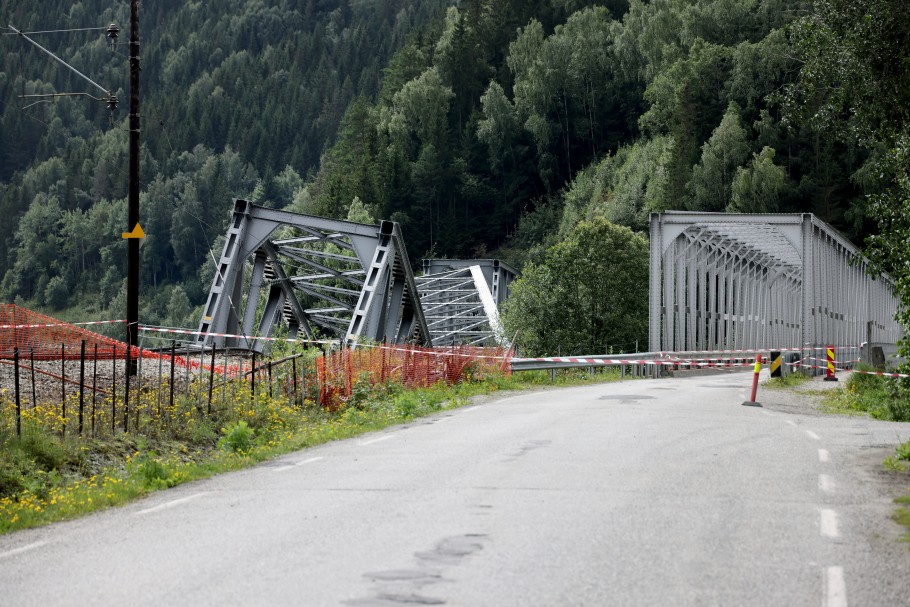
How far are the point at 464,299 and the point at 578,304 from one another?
17.5 metres

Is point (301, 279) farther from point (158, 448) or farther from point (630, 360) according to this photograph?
point (158, 448)

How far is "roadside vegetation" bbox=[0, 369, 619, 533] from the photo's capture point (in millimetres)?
11734

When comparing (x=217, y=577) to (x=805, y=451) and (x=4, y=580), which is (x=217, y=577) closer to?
(x=4, y=580)

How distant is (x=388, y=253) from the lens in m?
37.8

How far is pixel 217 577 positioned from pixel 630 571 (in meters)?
2.48

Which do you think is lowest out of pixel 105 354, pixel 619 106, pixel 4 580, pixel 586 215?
pixel 4 580

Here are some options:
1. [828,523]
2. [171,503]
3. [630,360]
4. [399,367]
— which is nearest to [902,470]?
[828,523]

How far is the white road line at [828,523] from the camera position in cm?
884

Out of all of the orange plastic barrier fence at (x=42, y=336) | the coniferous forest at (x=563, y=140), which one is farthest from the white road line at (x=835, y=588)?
the coniferous forest at (x=563, y=140)

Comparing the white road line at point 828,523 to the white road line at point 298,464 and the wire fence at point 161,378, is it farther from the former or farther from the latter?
the wire fence at point 161,378

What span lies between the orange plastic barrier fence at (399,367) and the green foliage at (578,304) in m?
25.3

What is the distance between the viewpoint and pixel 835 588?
283 inches

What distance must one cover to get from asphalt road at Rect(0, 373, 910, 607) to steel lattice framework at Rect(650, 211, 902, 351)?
18.6 m

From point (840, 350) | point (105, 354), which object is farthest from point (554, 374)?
point (105, 354)
